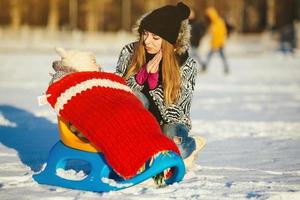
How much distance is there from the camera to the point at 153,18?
3.88 m

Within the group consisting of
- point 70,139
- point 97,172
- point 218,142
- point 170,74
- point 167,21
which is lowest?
point 218,142

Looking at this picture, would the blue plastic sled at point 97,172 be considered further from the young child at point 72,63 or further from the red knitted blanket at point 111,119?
the young child at point 72,63

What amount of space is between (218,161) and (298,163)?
64cm

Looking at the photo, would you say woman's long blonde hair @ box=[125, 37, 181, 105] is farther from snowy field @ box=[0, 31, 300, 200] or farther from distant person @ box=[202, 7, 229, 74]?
distant person @ box=[202, 7, 229, 74]

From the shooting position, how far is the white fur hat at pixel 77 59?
3.76 meters

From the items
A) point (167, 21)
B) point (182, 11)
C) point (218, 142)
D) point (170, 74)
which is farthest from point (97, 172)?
point (218, 142)

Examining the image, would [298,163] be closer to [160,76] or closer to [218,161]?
[218,161]

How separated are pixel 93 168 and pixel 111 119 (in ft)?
1.17

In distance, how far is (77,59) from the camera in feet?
12.4

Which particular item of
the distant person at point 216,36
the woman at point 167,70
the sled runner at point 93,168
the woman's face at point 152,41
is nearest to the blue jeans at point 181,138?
the woman at point 167,70

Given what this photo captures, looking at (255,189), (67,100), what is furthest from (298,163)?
(67,100)

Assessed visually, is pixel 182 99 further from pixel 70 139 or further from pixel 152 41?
pixel 70 139

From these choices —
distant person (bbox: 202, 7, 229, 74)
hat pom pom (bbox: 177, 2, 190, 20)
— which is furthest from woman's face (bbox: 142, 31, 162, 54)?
distant person (bbox: 202, 7, 229, 74)

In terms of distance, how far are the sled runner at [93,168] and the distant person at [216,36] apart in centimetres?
1094
